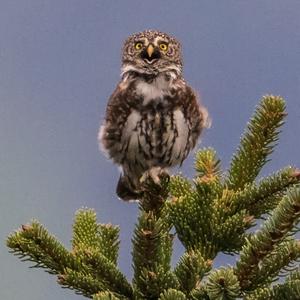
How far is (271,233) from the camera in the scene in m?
1.87

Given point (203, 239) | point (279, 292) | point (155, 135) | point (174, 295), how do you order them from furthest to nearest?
1. point (155, 135)
2. point (203, 239)
3. point (279, 292)
4. point (174, 295)

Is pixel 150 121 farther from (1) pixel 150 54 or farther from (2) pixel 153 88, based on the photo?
(1) pixel 150 54

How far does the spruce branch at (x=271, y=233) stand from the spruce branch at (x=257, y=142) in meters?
0.59

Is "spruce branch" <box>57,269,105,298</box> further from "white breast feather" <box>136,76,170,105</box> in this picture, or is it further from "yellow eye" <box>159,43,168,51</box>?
"yellow eye" <box>159,43,168,51</box>

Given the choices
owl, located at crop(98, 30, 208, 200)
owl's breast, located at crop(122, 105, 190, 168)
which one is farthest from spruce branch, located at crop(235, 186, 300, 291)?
owl's breast, located at crop(122, 105, 190, 168)

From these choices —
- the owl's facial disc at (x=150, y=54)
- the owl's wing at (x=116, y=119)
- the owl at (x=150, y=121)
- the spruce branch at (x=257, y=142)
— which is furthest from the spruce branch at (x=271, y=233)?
the owl's facial disc at (x=150, y=54)

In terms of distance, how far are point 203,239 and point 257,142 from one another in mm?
446

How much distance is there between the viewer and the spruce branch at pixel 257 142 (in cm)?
237

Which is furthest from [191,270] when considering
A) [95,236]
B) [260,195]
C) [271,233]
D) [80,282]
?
[95,236]

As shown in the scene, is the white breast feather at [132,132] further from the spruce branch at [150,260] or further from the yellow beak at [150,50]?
the spruce branch at [150,260]

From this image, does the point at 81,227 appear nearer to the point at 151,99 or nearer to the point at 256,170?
the point at 256,170

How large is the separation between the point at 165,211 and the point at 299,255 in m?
0.49

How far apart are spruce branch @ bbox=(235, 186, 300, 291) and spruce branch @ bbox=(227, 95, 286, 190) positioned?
0.59m

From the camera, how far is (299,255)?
78.7 inches
